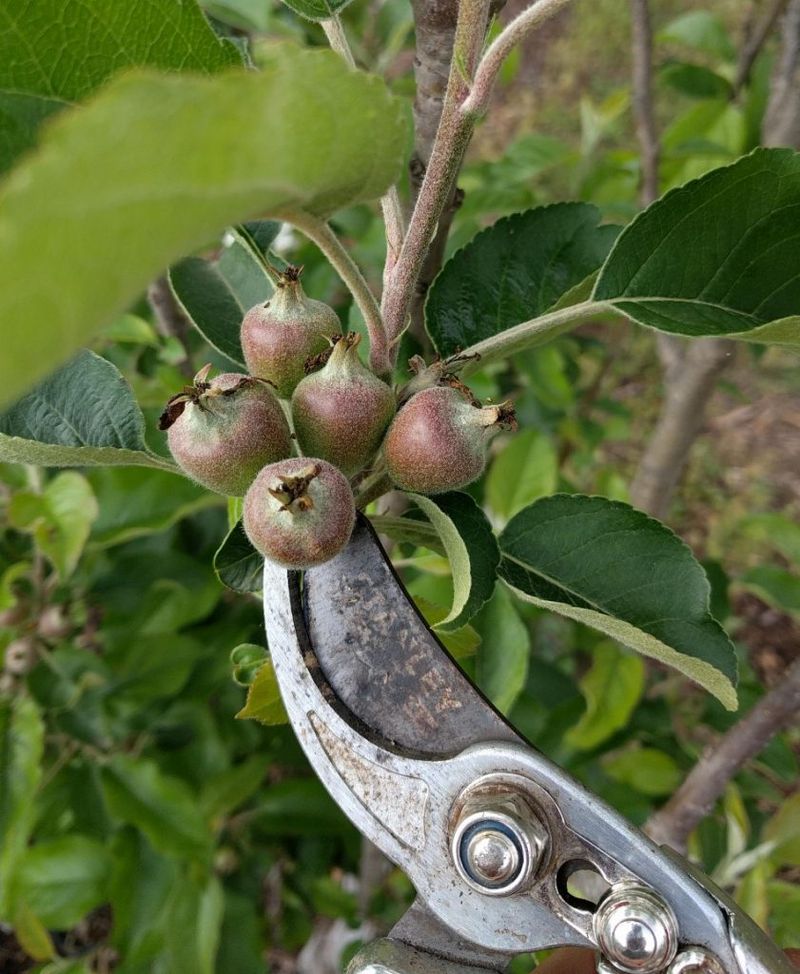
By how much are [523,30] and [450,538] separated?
0.43m

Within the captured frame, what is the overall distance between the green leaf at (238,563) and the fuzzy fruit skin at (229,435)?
0.43 ft

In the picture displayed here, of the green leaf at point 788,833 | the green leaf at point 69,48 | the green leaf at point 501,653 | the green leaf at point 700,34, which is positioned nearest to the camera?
the green leaf at point 69,48

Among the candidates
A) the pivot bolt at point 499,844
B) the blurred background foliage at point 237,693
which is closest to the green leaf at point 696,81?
the blurred background foliage at point 237,693

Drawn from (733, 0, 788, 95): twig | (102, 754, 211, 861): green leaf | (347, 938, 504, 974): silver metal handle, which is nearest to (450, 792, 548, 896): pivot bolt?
(347, 938, 504, 974): silver metal handle

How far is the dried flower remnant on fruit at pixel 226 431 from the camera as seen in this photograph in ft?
2.44

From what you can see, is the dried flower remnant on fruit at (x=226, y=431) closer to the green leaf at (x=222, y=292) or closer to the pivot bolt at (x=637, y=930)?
the green leaf at (x=222, y=292)

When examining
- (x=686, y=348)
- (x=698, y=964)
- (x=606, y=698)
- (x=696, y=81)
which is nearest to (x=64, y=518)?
(x=606, y=698)

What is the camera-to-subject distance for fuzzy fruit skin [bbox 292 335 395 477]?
746 mm

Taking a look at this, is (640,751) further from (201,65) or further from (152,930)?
(201,65)

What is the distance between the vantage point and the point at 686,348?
1814 millimetres

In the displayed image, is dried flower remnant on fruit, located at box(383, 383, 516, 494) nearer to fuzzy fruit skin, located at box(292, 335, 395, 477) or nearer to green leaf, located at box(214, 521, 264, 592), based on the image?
fuzzy fruit skin, located at box(292, 335, 395, 477)

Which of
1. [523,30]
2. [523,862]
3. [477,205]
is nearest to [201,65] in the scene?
[523,30]

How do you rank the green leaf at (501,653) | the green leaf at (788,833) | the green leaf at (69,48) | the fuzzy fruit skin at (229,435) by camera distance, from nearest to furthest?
the green leaf at (69,48) → the fuzzy fruit skin at (229,435) → the green leaf at (501,653) → the green leaf at (788,833)

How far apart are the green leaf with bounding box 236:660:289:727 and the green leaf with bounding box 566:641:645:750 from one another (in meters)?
0.78
